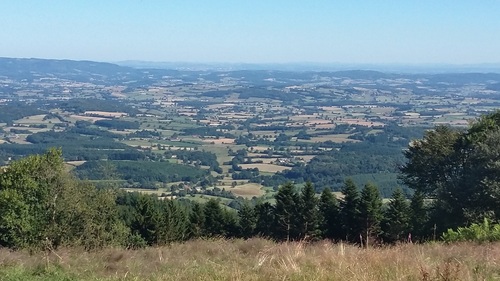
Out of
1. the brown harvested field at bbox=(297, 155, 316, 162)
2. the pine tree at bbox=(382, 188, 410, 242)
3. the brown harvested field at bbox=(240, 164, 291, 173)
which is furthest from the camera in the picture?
the brown harvested field at bbox=(297, 155, 316, 162)

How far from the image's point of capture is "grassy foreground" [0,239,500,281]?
4895 millimetres

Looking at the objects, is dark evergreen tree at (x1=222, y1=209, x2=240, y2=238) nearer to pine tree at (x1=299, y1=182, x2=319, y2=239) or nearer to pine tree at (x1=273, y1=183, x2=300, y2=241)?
pine tree at (x1=273, y1=183, x2=300, y2=241)

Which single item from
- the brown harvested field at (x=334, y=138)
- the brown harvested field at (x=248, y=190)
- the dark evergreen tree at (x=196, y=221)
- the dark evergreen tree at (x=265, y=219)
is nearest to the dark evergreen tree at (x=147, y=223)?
the dark evergreen tree at (x=196, y=221)

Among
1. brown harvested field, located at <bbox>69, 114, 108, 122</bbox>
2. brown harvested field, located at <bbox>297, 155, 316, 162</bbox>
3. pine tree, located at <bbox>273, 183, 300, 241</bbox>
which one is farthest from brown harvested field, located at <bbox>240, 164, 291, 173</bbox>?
brown harvested field, located at <bbox>69, 114, 108, 122</bbox>

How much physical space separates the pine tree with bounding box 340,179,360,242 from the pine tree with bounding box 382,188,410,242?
113 cm

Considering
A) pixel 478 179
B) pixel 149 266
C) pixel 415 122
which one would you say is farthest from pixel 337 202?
pixel 415 122

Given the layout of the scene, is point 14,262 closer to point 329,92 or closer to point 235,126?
point 235,126

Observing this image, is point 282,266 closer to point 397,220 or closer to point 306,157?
point 397,220

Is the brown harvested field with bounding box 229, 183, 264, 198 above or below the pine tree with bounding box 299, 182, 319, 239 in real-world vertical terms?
below

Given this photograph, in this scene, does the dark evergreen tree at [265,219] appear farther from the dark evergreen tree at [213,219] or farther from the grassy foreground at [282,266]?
the grassy foreground at [282,266]

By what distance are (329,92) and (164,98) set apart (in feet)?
152

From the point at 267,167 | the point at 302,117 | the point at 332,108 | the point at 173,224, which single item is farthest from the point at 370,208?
the point at 332,108

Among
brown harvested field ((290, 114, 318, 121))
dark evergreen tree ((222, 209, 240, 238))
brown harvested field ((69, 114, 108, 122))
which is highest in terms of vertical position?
dark evergreen tree ((222, 209, 240, 238))

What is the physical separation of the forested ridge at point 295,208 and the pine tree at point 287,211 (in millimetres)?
42
